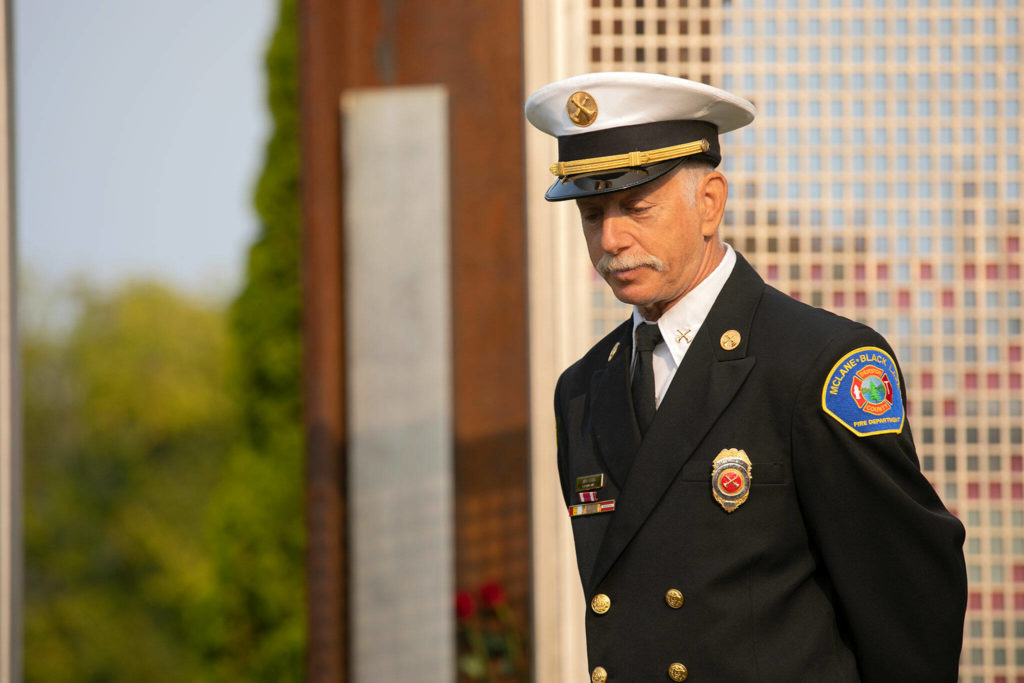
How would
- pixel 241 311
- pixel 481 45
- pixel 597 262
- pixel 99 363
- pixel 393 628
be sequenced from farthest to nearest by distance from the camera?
pixel 99 363 → pixel 241 311 → pixel 481 45 → pixel 393 628 → pixel 597 262

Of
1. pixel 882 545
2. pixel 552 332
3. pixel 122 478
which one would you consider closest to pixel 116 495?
pixel 122 478

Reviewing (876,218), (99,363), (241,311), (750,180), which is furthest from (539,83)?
(99,363)

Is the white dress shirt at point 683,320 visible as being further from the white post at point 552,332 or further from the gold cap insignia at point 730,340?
the white post at point 552,332

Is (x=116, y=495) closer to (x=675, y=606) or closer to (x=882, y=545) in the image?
(x=675, y=606)

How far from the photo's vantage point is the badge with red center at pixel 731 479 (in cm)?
182

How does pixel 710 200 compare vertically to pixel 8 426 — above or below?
above

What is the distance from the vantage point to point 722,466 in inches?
72.5

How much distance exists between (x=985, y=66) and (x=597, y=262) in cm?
179

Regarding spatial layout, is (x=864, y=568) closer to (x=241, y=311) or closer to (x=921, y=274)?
(x=921, y=274)

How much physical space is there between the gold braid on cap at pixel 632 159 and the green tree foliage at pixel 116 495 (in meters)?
20.7

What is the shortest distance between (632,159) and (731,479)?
59 cm

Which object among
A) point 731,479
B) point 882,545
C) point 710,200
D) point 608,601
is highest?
point 710,200

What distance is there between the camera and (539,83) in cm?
313

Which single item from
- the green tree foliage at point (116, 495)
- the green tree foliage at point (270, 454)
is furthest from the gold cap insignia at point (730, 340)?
the green tree foliage at point (116, 495)
